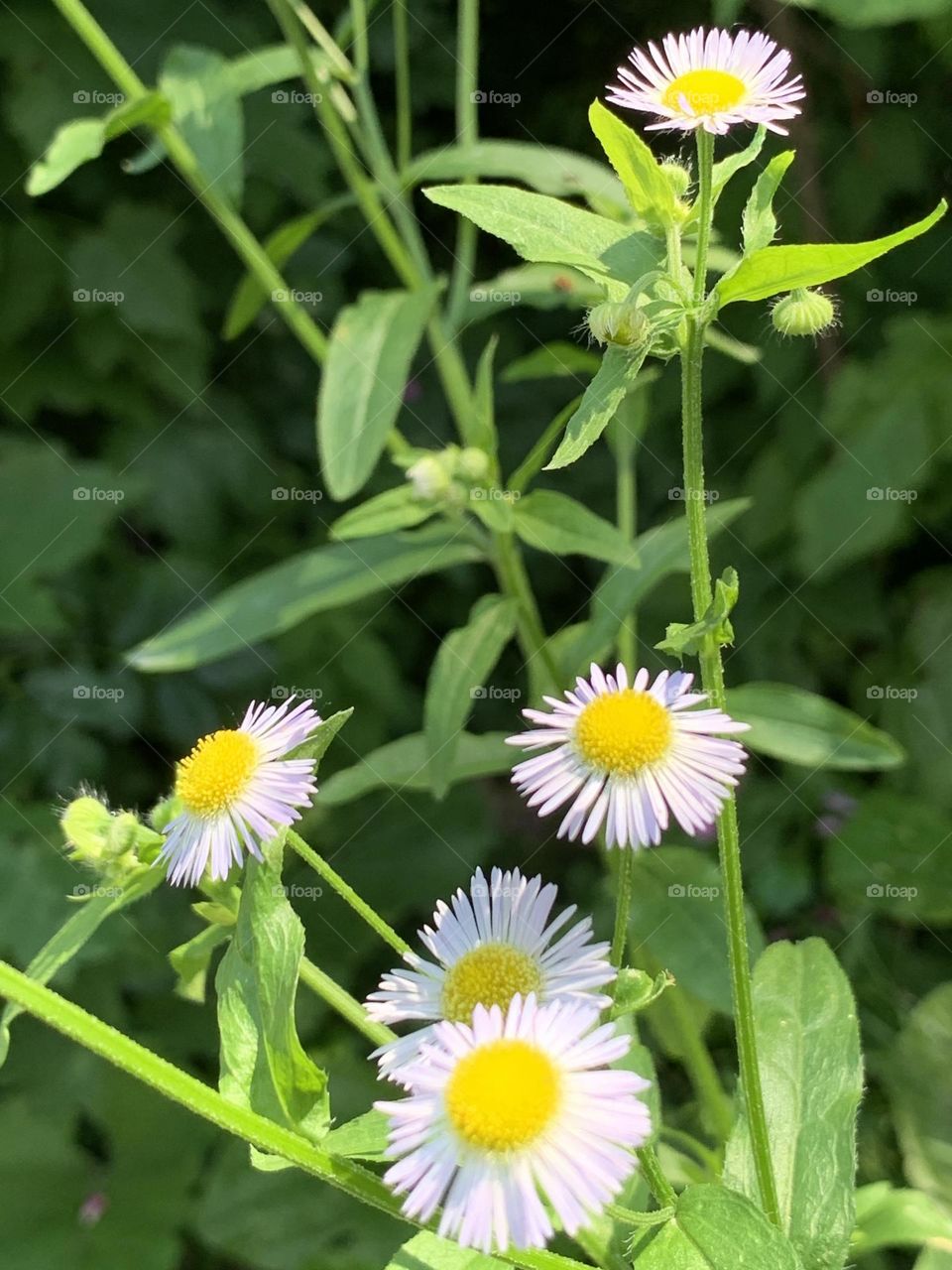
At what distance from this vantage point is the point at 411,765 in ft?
4.34

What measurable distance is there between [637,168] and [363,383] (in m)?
0.65

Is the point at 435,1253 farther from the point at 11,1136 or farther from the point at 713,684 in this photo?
the point at 11,1136

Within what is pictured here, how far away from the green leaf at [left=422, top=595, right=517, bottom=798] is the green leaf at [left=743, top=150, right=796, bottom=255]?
63 cm

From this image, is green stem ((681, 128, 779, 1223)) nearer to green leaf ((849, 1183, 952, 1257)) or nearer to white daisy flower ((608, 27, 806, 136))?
white daisy flower ((608, 27, 806, 136))

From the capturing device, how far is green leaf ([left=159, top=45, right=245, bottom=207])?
1.31m

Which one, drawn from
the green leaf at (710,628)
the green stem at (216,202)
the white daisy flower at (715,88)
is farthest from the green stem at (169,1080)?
the green stem at (216,202)

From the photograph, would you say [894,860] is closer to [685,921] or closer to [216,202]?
[685,921]

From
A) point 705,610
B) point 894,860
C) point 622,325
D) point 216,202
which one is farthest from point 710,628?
point 894,860

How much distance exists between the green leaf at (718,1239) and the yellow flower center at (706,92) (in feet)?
1.83

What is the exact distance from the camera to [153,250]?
1.76 meters

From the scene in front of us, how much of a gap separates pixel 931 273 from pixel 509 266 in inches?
25.3

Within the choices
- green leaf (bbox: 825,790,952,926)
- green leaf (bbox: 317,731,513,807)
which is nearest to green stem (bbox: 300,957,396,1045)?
green leaf (bbox: 317,731,513,807)

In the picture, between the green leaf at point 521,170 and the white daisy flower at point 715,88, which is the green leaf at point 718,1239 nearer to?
the white daisy flower at point 715,88

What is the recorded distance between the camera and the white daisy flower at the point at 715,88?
64 centimetres
